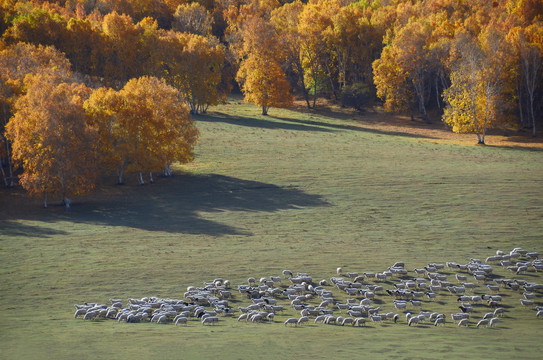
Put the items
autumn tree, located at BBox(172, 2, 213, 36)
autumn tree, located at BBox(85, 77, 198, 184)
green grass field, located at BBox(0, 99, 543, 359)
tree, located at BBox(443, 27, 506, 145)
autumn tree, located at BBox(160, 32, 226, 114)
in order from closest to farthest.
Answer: green grass field, located at BBox(0, 99, 543, 359) → autumn tree, located at BBox(85, 77, 198, 184) → tree, located at BBox(443, 27, 506, 145) → autumn tree, located at BBox(160, 32, 226, 114) → autumn tree, located at BBox(172, 2, 213, 36)

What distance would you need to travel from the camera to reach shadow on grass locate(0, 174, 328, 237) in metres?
58.7

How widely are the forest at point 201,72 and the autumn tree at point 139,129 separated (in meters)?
0.15

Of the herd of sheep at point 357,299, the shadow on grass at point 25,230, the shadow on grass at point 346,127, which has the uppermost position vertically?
the shadow on grass at point 346,127

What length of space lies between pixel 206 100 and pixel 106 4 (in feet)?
Result: 187

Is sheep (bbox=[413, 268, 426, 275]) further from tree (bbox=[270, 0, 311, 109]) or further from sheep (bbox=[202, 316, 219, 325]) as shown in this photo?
tree (bbox=[270, 0, 311, 109])

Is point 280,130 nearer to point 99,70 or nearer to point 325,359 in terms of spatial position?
point 99,70

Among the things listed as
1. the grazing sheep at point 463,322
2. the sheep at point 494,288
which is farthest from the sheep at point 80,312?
the sheep at point 494,288

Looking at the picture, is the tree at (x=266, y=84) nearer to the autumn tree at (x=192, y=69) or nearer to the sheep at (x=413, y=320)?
the autumn tree at (x=192, y=69)

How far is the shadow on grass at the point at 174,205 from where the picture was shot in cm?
5872

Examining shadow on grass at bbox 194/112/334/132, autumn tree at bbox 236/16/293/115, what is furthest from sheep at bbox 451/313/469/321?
autumn tree at bbox 236/16/293/115

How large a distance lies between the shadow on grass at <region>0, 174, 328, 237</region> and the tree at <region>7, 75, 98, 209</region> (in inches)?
111

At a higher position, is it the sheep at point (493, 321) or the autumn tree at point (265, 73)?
the autumn tree at point (265, 73)

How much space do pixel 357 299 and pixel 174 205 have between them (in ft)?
107

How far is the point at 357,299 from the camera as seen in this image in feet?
125
